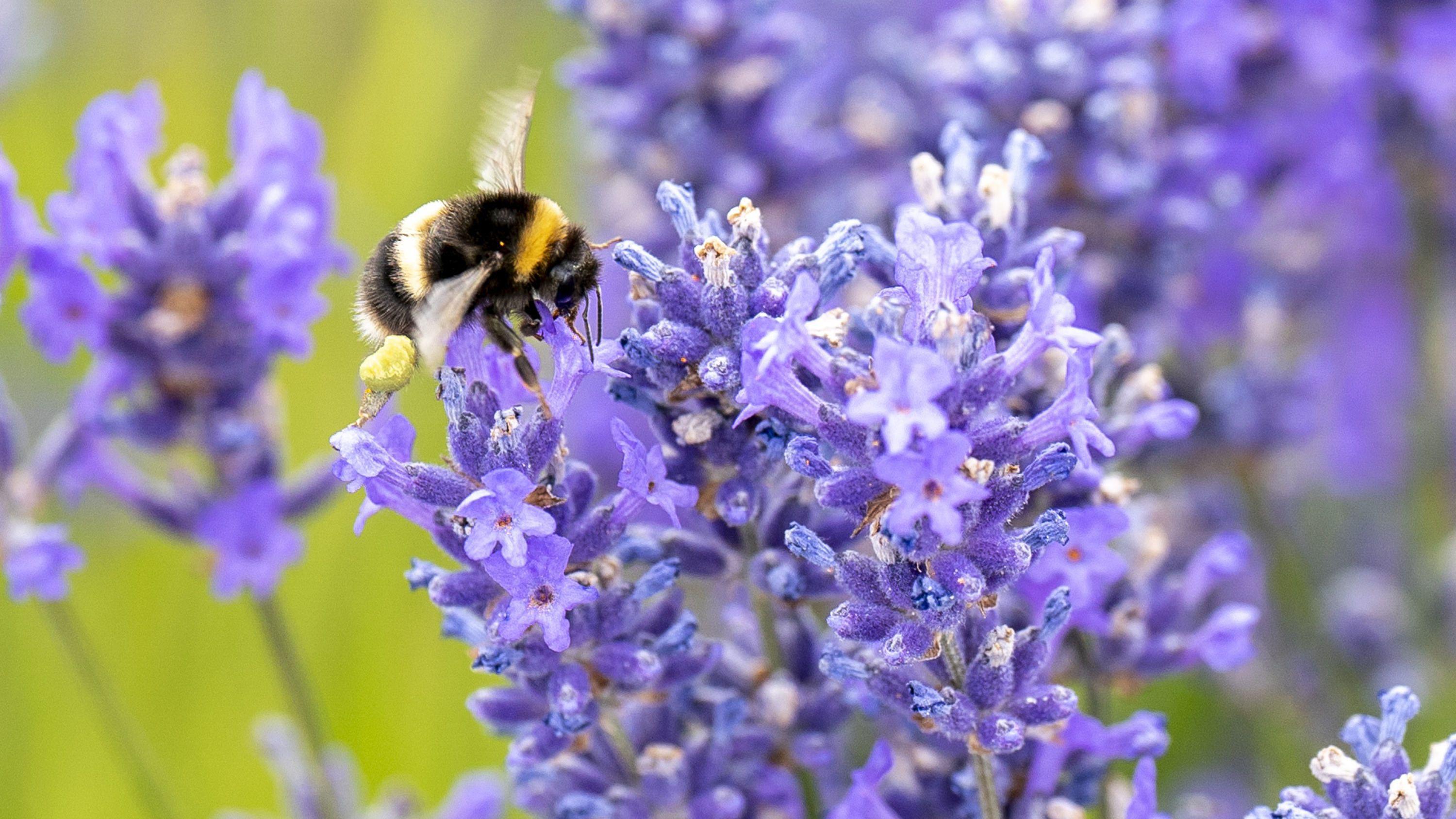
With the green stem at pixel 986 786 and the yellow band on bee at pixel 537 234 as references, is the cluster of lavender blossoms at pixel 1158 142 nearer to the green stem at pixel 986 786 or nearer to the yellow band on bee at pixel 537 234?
the yellow band on bee at pixel 537 234

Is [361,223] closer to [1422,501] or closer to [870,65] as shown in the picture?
[870,65]

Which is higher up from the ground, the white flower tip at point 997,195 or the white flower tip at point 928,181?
the white flower tip at point 928,181

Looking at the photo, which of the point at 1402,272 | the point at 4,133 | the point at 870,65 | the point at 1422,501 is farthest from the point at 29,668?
the point at 1402,272

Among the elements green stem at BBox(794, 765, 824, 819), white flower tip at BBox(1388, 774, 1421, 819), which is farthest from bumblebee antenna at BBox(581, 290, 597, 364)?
white flower tip at BBox(1388, 774, 1421, 819)

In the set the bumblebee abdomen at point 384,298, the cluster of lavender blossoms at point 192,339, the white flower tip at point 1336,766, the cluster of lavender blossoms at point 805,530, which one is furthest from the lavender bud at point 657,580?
the cluster of lavender blossoms at point 192,339

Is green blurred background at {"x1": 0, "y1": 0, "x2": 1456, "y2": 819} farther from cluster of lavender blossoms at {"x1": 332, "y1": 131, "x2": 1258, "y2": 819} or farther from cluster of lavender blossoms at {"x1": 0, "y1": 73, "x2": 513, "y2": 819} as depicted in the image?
cluster of lavender blossoms at {"x1": 332, "y1": 131, "x2": 1258, "y2": 819}

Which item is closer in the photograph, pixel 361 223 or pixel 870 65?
pixel 361 223
